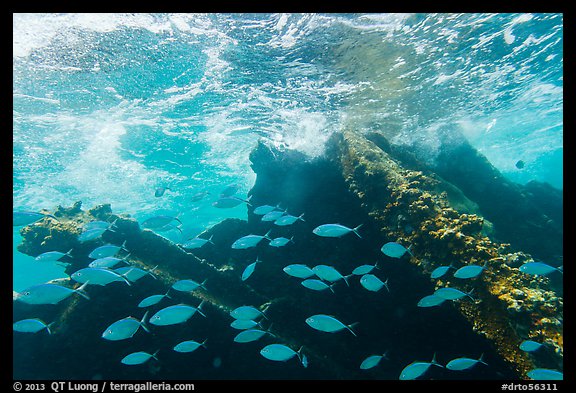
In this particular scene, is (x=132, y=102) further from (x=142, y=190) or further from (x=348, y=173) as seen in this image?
(x=142, y=190)

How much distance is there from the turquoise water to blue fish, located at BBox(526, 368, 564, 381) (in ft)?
32.0

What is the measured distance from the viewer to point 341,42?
1012 cm

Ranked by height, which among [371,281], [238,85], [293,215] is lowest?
[371,281]

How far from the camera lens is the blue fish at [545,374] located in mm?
4238

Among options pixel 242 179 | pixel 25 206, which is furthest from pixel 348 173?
pixel 25 206

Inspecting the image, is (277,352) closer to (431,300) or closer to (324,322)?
(324,322)

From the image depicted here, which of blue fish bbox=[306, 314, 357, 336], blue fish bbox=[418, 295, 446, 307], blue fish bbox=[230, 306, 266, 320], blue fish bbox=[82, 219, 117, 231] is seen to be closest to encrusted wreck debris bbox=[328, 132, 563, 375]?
blue fish bbox=[418, 295, 446, 307]

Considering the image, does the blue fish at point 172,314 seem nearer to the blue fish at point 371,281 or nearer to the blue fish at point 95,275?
the blue fish at point 95,275

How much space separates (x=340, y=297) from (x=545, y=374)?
16.2 feet

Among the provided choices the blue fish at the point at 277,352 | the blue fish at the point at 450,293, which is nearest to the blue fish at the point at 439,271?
the blue fish at the point at 450,293

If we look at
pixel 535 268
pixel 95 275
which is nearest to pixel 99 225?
pixel 95 275

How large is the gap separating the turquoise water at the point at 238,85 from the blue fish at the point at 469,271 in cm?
816

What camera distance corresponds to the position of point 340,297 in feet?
27.9
